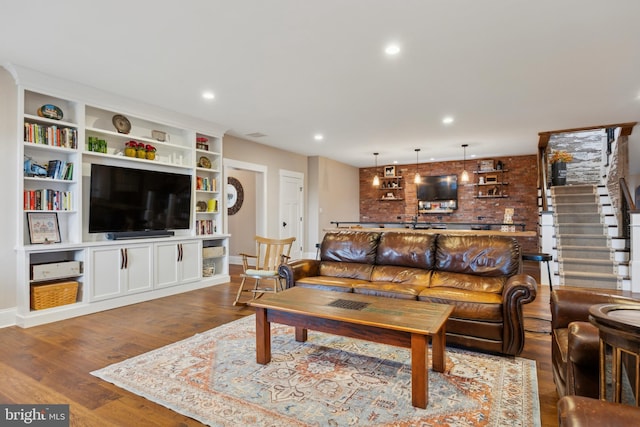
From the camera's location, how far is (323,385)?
2.24 metres

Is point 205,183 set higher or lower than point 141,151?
lower

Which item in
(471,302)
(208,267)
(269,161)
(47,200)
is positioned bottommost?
(208,267)

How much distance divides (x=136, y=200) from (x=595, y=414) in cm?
482

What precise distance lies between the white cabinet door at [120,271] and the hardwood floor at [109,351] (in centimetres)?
24

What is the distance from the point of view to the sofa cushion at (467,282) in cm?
312

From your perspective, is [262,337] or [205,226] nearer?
[262,337]

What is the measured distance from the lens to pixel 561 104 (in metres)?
4.46

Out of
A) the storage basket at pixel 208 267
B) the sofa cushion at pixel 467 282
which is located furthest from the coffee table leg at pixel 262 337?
the storage basket at pixel 208 267

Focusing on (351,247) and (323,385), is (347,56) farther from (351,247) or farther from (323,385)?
(323,385)

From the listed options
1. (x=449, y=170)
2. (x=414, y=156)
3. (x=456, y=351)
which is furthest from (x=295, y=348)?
(x=449, y=170)

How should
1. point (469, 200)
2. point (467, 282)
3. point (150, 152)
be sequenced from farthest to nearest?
point (469, 200)
point (150, 152)
point (467, 282)

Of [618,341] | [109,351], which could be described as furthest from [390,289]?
[109,351]

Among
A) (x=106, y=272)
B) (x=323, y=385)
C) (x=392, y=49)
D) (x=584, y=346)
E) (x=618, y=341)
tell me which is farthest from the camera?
(x=106, y=272)

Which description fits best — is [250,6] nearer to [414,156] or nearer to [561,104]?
[561,104]
